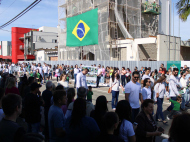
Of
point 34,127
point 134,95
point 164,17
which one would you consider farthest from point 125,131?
point 164,17

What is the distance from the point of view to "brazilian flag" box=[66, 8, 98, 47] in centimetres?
2389

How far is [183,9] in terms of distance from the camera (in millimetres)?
12352

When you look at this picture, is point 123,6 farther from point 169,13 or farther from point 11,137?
point 11,137

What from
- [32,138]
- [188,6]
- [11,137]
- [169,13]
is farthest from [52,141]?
[169,13]

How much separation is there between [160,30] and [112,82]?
1148 inches

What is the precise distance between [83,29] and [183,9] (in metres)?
15.6

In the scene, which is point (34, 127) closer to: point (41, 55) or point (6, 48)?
point (41, 55)

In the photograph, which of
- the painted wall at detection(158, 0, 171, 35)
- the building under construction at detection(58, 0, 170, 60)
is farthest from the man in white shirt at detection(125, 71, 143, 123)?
the painted wall at detection(158, 0, 171, 35)

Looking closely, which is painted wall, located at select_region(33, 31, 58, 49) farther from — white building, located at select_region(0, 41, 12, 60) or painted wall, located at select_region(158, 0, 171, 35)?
painted wall, located at select_region(158, 0, 171, 35)

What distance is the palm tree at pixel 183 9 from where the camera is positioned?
1208cm

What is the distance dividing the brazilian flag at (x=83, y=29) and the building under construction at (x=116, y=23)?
7.67 ft

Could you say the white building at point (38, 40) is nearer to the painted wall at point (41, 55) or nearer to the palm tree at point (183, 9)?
the painted wall at point (41, 55)

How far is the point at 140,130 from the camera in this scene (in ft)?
10.2

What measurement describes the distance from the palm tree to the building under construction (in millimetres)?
10481
